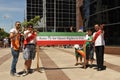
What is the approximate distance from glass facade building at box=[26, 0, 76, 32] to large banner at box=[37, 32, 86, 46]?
244 ft

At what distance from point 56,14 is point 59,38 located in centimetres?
7649

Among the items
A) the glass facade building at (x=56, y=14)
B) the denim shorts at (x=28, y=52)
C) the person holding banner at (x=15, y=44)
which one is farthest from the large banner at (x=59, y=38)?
the glass facade building at (x=56, y=14)

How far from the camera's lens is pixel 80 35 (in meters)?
13.9

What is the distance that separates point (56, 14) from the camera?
89750 mm

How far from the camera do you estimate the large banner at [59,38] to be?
43.7 feet

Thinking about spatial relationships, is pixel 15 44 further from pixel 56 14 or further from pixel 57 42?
pixel 56 14

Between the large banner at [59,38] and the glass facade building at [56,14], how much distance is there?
244 feet

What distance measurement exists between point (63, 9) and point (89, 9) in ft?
197

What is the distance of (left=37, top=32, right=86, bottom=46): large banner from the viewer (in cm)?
1332

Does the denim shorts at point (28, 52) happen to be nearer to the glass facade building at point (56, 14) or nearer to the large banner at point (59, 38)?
the large banner at point (59, 38)

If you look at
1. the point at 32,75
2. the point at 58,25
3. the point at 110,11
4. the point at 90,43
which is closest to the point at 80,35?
the point at 90,43

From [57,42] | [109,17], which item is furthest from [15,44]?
[109,17]

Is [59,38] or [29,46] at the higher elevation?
[59,38]

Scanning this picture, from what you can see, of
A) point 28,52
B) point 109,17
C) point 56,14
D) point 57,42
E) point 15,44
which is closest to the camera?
point 15,44
